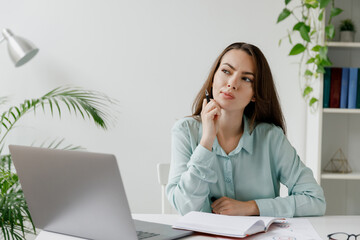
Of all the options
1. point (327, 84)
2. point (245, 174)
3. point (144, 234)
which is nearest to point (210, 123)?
point (245, 174)

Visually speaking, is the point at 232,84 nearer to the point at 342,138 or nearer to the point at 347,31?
the point at 347,31

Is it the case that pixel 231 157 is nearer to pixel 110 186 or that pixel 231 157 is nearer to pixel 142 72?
pixel 110 186

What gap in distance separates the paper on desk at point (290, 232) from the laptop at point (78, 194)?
213 mm

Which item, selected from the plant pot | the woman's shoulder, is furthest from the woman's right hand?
the plant pot

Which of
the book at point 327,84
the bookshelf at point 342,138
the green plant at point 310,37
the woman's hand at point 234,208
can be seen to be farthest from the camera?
the bookshelf at point 342,138

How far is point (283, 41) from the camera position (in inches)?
118

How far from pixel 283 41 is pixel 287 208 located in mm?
1681

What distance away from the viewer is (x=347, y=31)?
283 centimetres

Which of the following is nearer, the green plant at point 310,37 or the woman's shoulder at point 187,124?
the woman's shoulder at point 187,124

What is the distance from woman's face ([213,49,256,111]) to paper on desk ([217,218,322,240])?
517mm

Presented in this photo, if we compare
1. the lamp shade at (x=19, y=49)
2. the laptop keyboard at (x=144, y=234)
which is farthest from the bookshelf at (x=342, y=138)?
the lamp shade at (x=19, y=49)

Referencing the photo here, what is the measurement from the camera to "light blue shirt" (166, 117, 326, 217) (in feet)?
5.14

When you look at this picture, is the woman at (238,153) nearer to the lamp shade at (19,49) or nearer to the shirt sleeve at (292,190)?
the shirt sleeve at (292,190)

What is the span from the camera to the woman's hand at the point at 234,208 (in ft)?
4.95
